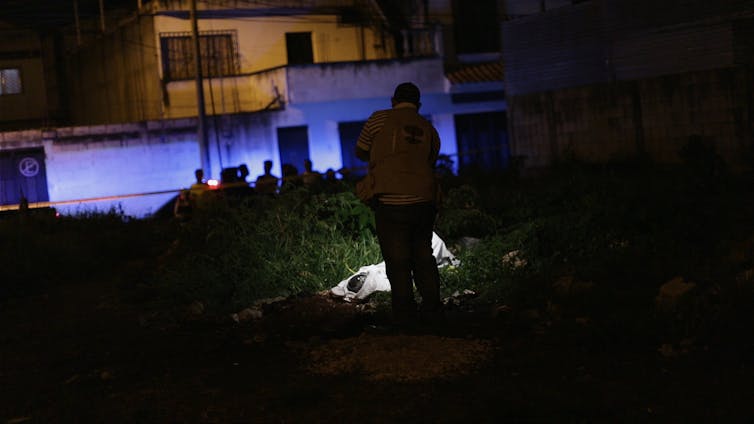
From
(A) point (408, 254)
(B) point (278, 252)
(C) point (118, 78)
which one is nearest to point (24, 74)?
(C) point (118, 78)

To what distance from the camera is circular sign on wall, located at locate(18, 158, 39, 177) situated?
25.6m

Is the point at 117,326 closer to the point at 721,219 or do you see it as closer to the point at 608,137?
the point at 721,219

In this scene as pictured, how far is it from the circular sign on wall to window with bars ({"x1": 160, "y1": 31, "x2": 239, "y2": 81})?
5.19 m

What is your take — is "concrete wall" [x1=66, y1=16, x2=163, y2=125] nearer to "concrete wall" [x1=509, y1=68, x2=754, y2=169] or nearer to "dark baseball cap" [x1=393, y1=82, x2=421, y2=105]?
"concrete wall" [x1=509, y1=68, x2=754, y2=169]

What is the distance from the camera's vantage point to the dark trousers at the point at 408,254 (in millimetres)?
6703

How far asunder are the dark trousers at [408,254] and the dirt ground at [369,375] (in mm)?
238

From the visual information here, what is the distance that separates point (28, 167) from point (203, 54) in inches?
271

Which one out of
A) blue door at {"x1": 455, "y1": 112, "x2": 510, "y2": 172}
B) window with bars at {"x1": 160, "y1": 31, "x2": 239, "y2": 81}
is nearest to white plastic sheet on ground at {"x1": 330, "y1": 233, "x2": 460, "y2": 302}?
window with bars at {"x1": 160, "y1": 31, "x2": 239, "y2": 81}

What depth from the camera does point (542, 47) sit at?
1659 cm

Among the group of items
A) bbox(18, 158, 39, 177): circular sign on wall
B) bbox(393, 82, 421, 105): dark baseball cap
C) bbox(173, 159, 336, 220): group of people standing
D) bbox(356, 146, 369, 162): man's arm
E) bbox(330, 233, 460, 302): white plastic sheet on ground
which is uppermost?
bbox(18, 158, 39, 177): circular sign on wall

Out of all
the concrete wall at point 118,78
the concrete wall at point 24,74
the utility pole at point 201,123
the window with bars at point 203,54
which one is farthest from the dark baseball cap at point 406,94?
the concrete wall at point 24,74

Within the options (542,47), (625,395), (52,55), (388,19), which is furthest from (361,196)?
(52,55)

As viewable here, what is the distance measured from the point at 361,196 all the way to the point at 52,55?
31.9 meters

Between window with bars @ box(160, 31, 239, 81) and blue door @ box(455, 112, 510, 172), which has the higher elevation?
window with bars @ box(160, 31, 239, 81)
